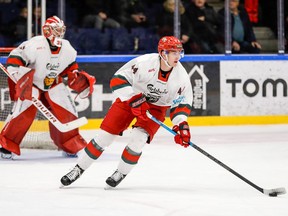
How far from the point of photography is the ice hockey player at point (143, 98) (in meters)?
5.31

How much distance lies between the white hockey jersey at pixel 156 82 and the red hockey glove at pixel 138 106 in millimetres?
113

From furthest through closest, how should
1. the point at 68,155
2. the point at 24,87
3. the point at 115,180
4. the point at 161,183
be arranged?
the point at 68,155
the point at 24,87
the point at 161,183
the point at 115,180

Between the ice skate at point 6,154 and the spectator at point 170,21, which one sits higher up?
the spectator at point 170,21

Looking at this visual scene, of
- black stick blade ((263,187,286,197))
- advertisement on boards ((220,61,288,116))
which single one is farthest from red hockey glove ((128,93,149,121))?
advertisement on boards ((220,61,288,116))

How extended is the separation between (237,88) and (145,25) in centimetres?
110

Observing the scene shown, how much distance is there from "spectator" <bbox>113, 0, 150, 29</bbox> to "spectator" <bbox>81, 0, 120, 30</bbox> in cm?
7

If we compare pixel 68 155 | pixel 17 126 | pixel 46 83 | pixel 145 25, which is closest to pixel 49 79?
pixel 46 83

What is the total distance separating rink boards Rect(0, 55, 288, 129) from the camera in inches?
353

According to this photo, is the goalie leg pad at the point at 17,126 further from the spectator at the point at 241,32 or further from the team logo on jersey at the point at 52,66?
the spectator at the point at 241,32

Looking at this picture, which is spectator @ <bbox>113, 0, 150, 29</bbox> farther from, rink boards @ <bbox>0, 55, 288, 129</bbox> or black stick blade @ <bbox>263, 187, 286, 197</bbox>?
black stick blade @ <bbox>263, 187, 286, 197</bbox>

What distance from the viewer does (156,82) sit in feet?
17.6

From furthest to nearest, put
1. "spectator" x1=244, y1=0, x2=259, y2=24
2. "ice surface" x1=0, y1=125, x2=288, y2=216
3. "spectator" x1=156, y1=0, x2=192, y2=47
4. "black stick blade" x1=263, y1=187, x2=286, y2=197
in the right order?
"spectator" x1=244, y1=0, x2=259, y2=24 → "spectator" x1=156, y1=0, x2=192, y2=47 → "black stick blade" x1=263, y1=187, x2=286, y2=197 → "ice surface" x1=0, y1=125, x2=288, y2=216

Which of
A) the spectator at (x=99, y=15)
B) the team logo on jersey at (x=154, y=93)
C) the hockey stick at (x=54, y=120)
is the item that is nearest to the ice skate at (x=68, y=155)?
the hockey stick at (x=54, y=120)

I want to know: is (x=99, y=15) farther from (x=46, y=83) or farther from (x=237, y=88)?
(x=46, y=83)
